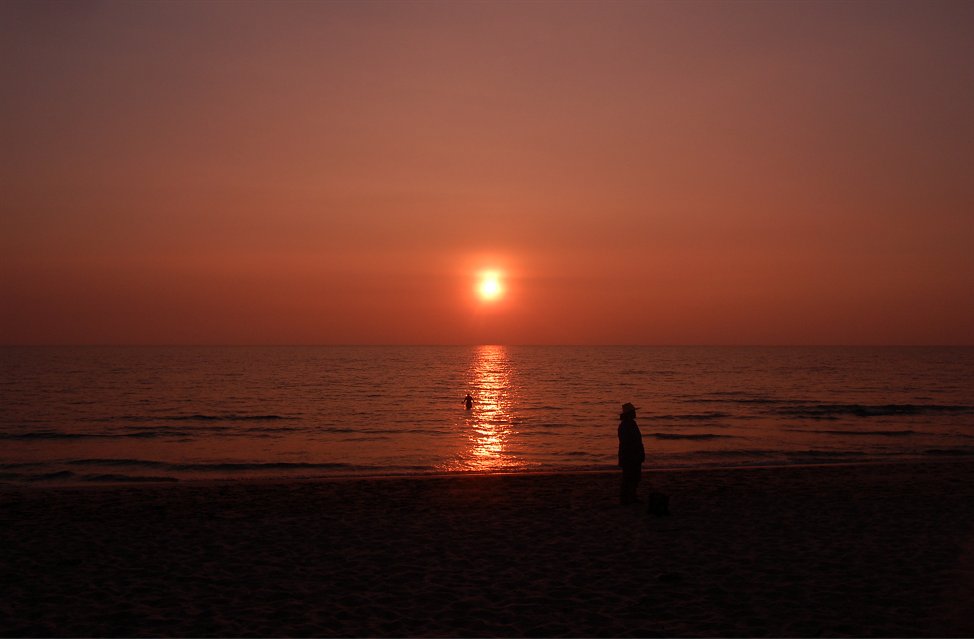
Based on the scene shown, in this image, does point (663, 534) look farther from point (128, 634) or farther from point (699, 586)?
point (128, 634)

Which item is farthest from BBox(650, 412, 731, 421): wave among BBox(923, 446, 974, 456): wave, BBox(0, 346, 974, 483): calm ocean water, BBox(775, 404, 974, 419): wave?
BBox(923, 446, 974, 456): wave

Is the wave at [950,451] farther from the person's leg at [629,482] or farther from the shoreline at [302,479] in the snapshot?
the person's leg at [629,482]

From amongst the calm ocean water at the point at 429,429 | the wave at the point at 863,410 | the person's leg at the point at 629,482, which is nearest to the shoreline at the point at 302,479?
the calm ocean water at the point at 429,429

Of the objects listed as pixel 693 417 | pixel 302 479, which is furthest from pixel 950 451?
pixel 302 479

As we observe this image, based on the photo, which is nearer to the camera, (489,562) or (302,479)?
(489,562)

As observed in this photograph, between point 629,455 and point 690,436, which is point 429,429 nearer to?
point 690,436

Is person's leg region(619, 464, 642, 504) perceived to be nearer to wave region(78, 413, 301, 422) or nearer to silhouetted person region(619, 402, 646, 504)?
silhouetted person region(619, 402, 646, 504)

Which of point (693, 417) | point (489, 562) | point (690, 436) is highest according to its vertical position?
point (489, 562)

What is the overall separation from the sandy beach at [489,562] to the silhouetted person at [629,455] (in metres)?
0.65

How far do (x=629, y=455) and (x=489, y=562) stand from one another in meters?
4.90

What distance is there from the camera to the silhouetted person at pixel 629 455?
15.0 meters

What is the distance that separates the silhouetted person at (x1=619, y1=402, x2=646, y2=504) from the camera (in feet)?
49.4

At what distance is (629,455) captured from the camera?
1502cm

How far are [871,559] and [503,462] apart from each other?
55.8 feet
